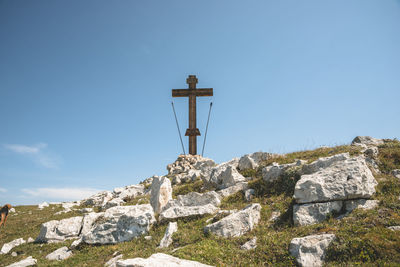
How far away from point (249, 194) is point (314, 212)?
172 inches

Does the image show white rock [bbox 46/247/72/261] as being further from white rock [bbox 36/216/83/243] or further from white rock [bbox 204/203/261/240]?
white rock [bbox 204/203/261/240]

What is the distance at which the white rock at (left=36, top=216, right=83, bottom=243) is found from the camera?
13.3 metres

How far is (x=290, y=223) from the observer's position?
976cm

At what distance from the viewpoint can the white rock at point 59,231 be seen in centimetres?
1334

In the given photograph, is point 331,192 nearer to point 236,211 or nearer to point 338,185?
point 338,185

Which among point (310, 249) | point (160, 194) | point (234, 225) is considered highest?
point (160, 194)

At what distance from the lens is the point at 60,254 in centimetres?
1108

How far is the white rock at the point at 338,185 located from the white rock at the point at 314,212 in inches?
8.8

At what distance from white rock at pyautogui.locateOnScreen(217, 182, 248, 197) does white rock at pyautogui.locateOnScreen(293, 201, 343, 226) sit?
5.15 metres

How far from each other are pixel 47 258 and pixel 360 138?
22408 millimetres

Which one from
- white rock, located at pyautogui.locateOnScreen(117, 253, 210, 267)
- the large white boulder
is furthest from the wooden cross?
white rock, located at pyautogui.locateOnScreen(117, 253, 210, 267)

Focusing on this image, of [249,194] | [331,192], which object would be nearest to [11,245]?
[249,194]

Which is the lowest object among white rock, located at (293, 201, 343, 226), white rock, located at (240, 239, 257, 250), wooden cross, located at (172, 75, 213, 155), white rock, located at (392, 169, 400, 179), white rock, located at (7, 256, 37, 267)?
white rock, located at (7, 256, 37, 267)

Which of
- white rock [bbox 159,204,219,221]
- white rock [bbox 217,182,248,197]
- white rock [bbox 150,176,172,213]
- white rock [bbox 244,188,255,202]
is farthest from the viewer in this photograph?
white rock [bbox 217,182,248,197]
